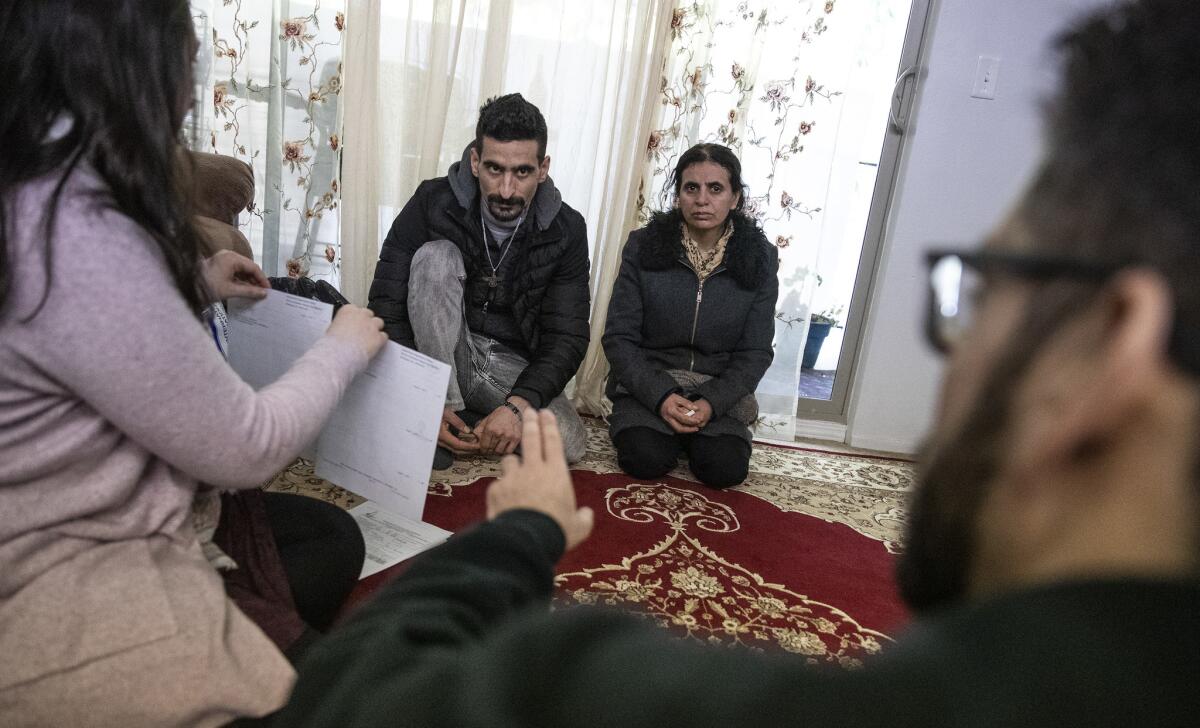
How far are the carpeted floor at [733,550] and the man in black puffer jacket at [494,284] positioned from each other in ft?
0.64

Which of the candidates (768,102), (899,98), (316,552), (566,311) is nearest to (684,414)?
(566,311)

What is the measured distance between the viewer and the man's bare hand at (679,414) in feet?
7.23

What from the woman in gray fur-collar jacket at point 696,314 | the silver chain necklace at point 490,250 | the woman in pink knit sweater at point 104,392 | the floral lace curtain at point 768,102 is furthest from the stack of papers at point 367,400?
the floral lace curtain at point 768,102

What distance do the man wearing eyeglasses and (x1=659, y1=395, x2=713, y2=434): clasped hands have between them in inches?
69.2

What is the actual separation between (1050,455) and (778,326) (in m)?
2.48

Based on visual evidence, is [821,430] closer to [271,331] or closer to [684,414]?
[684,414]

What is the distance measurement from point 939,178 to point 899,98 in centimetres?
32

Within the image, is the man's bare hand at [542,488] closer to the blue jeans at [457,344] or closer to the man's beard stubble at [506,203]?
the blue jeans at [457,344]

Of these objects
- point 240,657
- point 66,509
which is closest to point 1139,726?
point 240,657

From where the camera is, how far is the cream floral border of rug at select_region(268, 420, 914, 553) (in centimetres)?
191

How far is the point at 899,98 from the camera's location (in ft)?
8.58

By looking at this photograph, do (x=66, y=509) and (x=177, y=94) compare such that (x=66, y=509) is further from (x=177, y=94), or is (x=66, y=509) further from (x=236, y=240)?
(x=236, y=240)

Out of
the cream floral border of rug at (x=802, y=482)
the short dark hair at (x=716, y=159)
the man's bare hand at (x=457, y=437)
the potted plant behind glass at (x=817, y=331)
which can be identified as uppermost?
the short dark hair at (x=716, y=159)

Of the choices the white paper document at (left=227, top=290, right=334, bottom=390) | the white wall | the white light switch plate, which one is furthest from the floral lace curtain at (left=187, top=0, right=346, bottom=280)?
the white light switch plate
